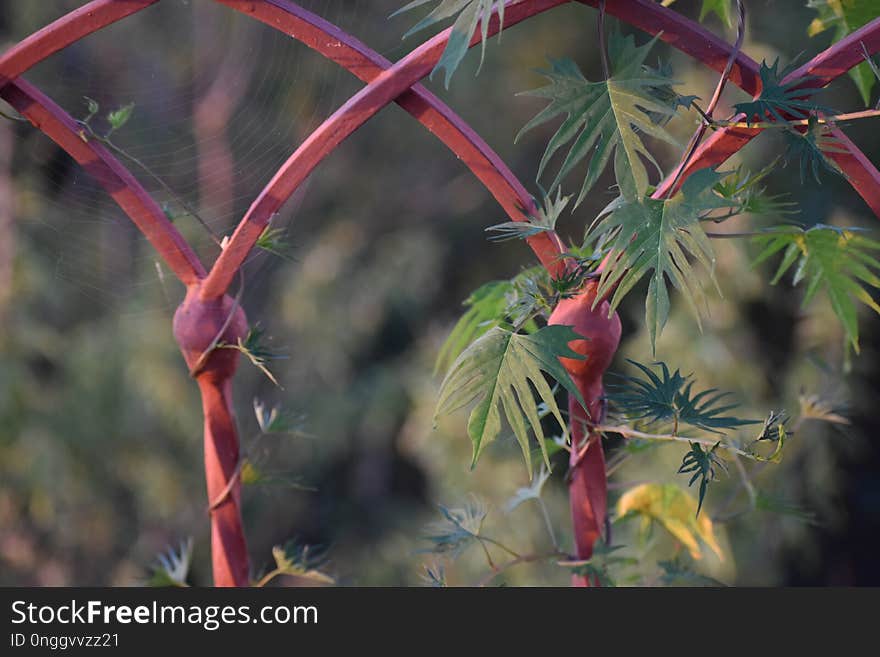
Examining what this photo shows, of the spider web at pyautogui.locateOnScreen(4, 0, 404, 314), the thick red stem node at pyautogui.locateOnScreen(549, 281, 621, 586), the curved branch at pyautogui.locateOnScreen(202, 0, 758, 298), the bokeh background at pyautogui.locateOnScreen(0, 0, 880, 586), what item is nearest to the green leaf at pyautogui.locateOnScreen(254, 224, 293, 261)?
the curved branch at pyautogui.locateOnScreen(202, 0, 758, 298)

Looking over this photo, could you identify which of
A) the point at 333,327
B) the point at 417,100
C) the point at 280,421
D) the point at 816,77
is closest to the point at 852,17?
the point at 816,77

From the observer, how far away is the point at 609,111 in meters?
0.33

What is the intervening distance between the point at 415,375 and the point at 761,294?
62cm

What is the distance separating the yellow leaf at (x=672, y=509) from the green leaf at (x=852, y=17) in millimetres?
210

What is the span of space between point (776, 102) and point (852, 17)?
0.50 ft

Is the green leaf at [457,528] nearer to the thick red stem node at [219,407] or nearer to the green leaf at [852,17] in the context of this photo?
the thick red stem node at [219,407]

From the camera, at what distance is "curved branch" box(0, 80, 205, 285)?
393 millimetres

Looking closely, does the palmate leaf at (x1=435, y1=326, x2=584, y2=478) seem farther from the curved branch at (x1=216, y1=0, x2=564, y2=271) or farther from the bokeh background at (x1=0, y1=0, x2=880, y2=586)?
the bokeh background at (x1=0, y1=0, x2=880, y2=586)

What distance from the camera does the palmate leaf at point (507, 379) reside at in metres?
0.33

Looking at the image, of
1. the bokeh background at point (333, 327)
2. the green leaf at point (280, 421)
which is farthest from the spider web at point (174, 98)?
the green leaf at point (280, 421)

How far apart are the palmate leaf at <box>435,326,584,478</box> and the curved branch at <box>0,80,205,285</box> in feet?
0.51

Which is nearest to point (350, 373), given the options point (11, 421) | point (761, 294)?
point (11, 421)

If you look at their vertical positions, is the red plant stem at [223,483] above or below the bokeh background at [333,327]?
below

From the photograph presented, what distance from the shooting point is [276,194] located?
384 mm
